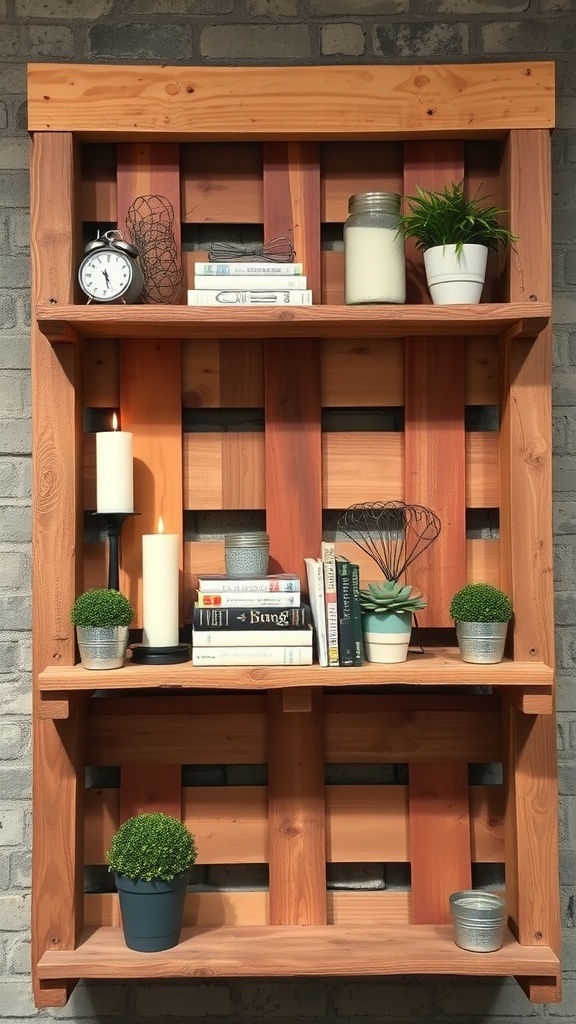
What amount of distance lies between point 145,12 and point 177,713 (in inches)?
52.7

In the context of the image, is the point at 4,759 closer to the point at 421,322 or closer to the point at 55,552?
the point at 55,552

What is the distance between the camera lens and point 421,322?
1.67m

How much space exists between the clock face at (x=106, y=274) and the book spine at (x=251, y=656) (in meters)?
0.63

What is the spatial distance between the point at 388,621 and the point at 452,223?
69 cm

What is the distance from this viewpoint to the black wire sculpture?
1783 millimetres

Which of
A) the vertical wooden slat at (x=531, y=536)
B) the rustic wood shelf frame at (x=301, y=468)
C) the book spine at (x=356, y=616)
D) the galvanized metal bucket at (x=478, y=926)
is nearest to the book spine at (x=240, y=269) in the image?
the rustic wood shelf frame at (x=301, y=468)

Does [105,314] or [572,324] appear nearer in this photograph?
[105,314]

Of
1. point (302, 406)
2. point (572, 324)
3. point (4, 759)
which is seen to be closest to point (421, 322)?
point (302, 406)

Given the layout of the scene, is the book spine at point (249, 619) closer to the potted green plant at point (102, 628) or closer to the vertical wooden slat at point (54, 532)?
the potted green plant at point (102, 628)

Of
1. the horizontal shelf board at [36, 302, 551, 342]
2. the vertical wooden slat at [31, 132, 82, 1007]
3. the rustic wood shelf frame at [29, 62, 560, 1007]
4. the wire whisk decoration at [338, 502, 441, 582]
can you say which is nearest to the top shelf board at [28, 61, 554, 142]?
the rustic wood shelf frame at [29, 62, 560, 1007]

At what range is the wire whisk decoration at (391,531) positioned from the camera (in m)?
1.81

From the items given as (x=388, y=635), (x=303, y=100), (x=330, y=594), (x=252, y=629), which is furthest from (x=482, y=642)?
(x=303, y=100)

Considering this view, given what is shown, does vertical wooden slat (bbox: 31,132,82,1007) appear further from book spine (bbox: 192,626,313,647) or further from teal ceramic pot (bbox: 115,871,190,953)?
book spine (bbox: 192,626,313,647)

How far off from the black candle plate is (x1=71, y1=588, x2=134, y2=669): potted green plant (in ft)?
0.13
